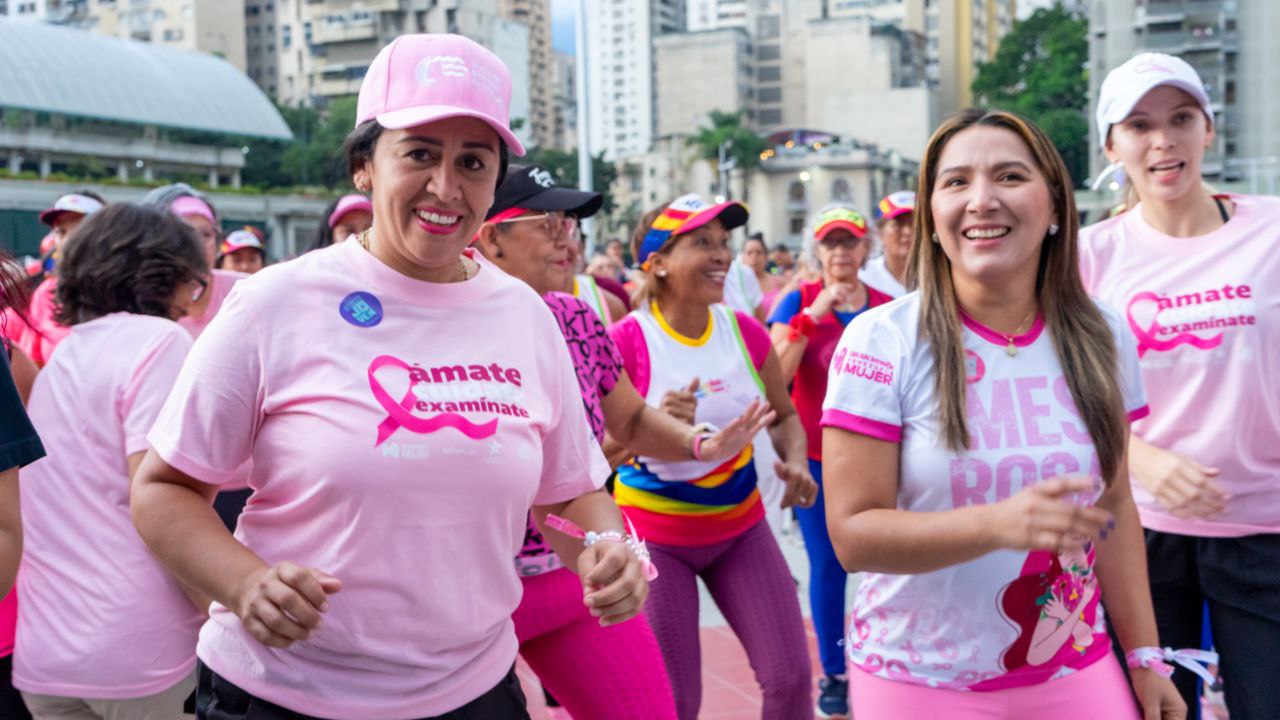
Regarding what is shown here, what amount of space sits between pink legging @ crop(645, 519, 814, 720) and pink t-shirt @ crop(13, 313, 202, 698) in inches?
63.9

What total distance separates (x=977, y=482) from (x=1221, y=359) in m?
1.21

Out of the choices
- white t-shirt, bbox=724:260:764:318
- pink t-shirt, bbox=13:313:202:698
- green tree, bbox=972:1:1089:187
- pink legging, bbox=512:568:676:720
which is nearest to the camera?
pink t-shirt, bbox=13:313:202:698

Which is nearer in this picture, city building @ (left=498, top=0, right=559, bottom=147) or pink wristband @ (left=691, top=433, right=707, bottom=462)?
pink wristband @ (left=691, top=433, right=707, bottom=462)

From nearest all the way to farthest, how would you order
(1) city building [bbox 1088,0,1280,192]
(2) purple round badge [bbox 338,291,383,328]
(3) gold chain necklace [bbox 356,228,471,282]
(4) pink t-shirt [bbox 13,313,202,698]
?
(2) purple round badge [bbox 338,291,383,328]
(3) gold chain necklace [bbox 356,228,471,282]
(4) pink t-shirt [bbox 13,313,202,698]
(1) city building [bbox 1088,0,1280,192]

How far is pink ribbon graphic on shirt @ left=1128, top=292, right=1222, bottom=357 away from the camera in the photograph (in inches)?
136

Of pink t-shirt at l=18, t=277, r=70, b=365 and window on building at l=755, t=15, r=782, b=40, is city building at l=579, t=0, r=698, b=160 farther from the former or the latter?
pink t-shirt at l=18, t=277, r=70, b=365

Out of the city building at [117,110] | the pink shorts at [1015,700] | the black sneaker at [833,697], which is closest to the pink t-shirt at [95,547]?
the pink shorts at [1015,700]

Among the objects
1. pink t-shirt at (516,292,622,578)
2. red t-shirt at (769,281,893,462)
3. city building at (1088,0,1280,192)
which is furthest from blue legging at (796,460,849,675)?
city building at (1088,0,1280,192)

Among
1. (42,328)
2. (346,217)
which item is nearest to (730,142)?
(346,217)

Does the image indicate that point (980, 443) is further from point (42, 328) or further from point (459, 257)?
point (42, 328)

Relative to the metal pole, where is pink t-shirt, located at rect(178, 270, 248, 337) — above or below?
below

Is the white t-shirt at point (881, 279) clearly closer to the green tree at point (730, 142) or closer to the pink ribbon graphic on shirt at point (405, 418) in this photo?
the pink ribbon graphic on shirt at point (405, 418)

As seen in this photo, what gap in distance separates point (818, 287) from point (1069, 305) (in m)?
3.57

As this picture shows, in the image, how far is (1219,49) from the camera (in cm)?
4569
